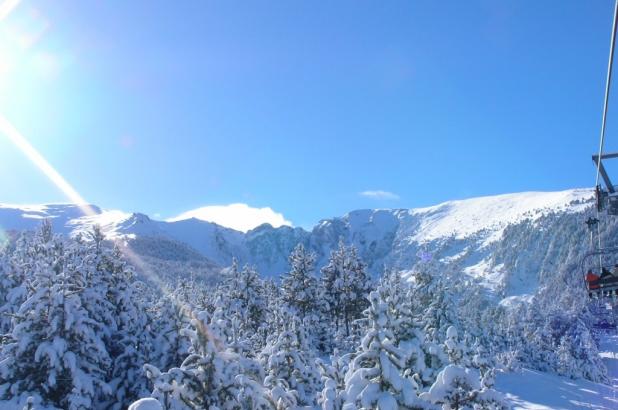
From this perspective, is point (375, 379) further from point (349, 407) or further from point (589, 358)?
point (589, 358)

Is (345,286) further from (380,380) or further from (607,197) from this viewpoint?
(380,380)

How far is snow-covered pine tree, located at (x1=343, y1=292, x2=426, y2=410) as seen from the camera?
8.78 m

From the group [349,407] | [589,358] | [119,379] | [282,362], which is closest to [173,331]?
[119,379]

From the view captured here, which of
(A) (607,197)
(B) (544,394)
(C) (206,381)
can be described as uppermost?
(A) (607,197)

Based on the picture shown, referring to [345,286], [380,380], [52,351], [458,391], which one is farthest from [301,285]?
[380,380]

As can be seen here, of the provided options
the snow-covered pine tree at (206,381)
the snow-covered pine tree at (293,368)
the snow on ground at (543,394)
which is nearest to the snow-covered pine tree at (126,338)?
the snow-covered pine tree at (293,368)

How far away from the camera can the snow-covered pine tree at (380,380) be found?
8.78 meters

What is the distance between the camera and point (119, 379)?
19.3 m

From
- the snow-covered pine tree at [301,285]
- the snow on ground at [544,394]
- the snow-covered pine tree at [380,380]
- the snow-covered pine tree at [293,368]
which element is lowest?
the snow on ground at [544,394]

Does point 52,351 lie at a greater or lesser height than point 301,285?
lesser

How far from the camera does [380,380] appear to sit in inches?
359

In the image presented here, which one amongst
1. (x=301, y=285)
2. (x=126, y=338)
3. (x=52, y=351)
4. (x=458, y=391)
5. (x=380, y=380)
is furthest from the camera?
(x=301, y=285)

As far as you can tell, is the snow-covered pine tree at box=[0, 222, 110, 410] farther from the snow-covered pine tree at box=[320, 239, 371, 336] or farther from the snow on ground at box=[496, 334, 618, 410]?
the snow-covered pine tree at box=[320, 239, 371, 336]

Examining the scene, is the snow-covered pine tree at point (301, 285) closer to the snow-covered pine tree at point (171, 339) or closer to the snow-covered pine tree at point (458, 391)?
the snow-covered pine tree at point (171, 339)
